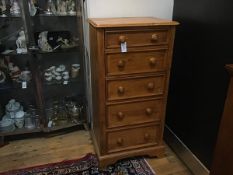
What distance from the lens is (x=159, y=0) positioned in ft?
6.07

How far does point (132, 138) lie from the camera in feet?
5.85

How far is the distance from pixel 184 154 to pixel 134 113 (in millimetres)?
579

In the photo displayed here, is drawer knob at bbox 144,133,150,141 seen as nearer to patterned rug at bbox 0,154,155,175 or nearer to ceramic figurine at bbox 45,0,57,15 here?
patterned rug at bbox 0,154,155,175

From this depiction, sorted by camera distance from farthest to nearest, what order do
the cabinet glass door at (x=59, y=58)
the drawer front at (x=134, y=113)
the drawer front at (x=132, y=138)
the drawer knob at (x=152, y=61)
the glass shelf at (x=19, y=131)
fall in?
the glass shelf at (x=19, y=131)
the cabinet glass door at (x=59, y=58)
the drawer front at (x=132, y=138)
the drawer front at (x=134, y=113)
the drawer knob at (x=152, y=61)

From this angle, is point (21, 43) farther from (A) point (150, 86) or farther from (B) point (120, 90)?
(A) point (150, 86)

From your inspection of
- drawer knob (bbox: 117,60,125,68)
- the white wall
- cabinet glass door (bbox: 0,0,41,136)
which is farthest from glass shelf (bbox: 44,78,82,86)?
drawer knob (bbox: 117,60,125,68)

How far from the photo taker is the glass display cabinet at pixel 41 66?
191 centimetres

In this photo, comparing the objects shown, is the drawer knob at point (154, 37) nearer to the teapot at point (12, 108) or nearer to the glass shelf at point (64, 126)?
the glass shelf at point (64, 126)

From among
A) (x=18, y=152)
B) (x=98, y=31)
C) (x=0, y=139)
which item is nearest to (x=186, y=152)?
(x=98, y=31)

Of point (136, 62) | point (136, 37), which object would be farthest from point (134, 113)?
point (136, 37)

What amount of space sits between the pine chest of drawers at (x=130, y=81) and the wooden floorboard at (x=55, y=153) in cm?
14

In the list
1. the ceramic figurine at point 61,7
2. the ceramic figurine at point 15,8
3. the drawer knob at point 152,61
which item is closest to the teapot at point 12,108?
the ceramic figurine at point 15,8

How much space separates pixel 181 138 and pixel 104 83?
880 millimetres

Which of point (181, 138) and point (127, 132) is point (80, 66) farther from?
point (181, 138)
